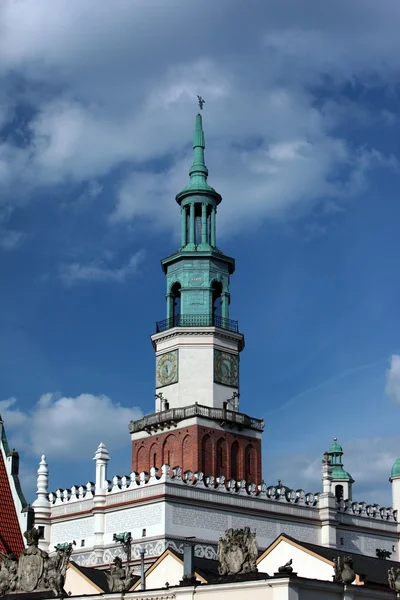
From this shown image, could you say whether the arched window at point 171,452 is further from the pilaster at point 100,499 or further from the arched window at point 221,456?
the pilaster at point 100,499

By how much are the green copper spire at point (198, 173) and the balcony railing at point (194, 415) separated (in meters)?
17.8

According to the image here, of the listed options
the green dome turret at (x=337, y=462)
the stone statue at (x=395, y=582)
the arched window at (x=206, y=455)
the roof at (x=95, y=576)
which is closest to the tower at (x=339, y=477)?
the green dome turret at (x=337, y=462)

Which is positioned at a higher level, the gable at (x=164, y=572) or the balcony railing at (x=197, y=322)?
the balcony railing at (x=197, y=322)

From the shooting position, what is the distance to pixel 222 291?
86.8 meters

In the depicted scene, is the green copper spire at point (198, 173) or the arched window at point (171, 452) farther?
the green copper spire at point (198, 173)

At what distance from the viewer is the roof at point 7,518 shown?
52750 mm

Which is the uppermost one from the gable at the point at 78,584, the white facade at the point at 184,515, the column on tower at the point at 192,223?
the column on tower at the point at 192,223

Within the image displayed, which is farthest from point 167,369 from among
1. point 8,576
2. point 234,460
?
point 8,576

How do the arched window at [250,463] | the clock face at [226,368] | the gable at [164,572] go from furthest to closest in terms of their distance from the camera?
1. the clock face at [226,368]
2. the arched window at [250,463]
3. the gable at [164,572]

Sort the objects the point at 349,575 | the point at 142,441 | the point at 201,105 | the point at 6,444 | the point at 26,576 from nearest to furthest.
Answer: the point at 349,575 → the point at 26,576 → the point at 6,444 → the point at 142,441 → the point at 201,105

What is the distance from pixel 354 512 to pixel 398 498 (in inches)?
287

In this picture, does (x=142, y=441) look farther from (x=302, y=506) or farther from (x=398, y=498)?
(x=398, y=498)

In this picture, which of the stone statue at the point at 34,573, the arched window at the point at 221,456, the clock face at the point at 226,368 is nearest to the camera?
the stone statue at the point at 34,573

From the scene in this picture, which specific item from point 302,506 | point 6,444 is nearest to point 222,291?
point 302,506
